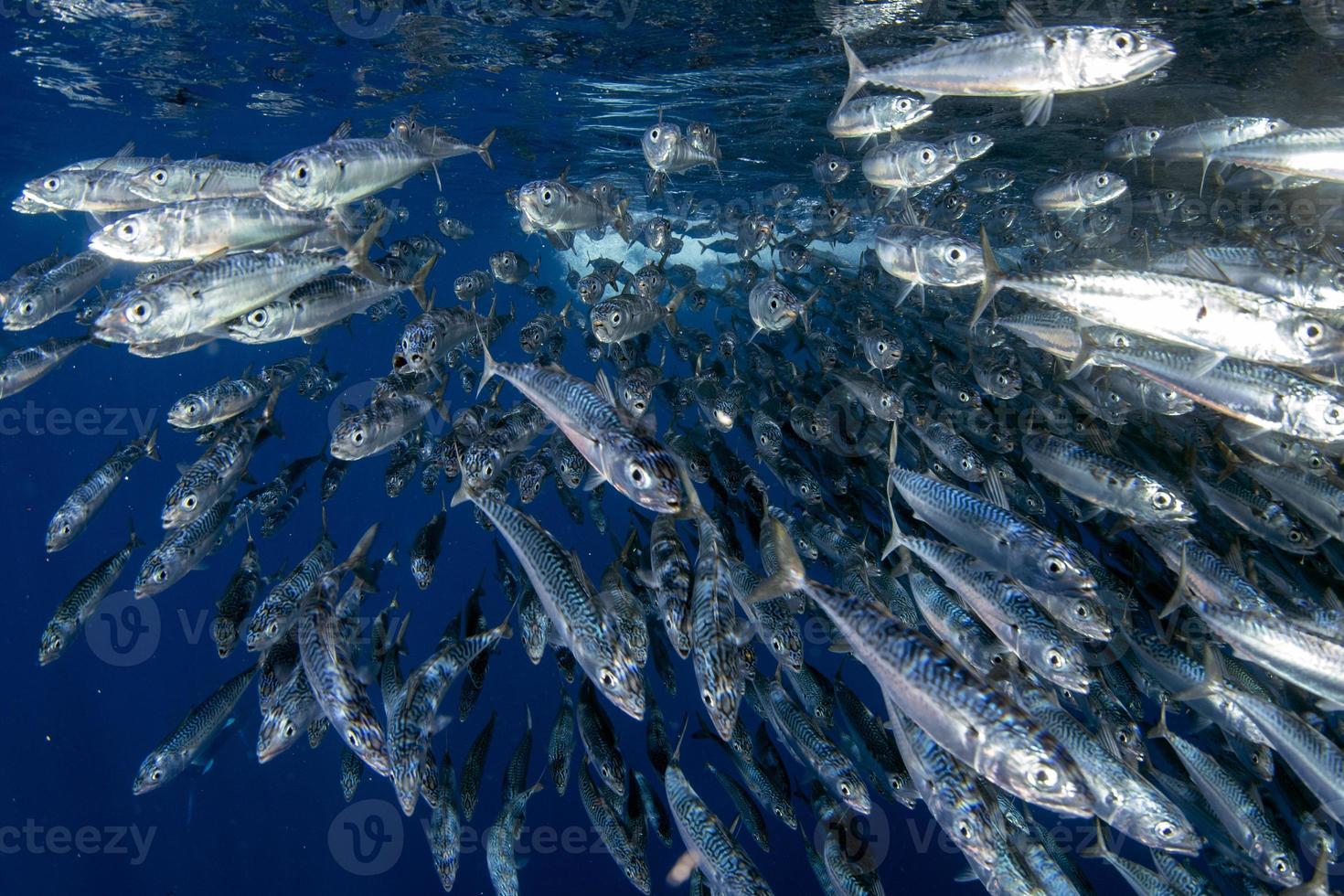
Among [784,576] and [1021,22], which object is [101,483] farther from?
[1021,22]

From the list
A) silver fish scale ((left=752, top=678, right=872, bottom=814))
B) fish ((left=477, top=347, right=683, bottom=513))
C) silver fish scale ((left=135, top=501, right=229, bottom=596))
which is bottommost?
silver fish scale ((left=752, top=678, right=872, bottom=814))

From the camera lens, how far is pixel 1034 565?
4086 mm

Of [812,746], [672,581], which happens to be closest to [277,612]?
[672,581]

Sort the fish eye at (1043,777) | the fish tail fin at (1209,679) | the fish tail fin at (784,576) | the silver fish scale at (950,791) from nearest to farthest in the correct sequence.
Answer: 1. the fish eye at (1043,777)
2. the silver fish scale at (950,791)
3. the fish tail fin at (784,576)
4. the fish tail fin at (1209,679)

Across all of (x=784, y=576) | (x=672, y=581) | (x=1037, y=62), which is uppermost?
(x=1037, y=62)

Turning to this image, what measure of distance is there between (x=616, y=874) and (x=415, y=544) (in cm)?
1851

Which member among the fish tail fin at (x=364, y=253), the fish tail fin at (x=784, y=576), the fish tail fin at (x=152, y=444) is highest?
the fish tail fin at (x=364, y=253)

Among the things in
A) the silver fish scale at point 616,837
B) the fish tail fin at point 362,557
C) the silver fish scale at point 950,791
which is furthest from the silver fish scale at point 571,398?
the silver fish scale at point 616,837

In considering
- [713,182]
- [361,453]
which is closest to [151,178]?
[361,453]

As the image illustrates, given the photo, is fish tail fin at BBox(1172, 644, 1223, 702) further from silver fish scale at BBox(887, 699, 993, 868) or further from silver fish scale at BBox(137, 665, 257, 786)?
silver fish scale at BBox(137, 665, 257, 786)

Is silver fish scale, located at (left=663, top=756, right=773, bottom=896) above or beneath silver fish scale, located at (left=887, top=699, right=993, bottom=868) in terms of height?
beneath

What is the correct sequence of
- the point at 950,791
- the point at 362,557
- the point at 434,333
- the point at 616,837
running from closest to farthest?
the point at 950,791
the point at 362,557
the point at 434,333
the point at 616,837

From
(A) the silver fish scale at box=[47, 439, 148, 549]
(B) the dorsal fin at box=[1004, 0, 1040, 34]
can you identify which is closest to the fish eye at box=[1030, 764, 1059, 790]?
(B) the dorsal fin at box=[1004, 0, 1040, 34]

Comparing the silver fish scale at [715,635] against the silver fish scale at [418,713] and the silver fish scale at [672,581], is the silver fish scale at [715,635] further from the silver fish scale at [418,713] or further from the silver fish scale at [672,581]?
the silver fish scale at [418,713]
